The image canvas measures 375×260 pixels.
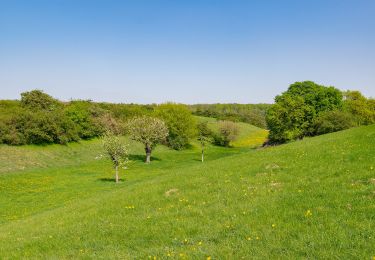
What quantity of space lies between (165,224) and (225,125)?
12288 centimetres

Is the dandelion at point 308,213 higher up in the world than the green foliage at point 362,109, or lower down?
lower down

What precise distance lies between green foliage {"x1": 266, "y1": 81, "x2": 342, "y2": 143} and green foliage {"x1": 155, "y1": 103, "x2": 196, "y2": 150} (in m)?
27.3

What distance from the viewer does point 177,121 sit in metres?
107

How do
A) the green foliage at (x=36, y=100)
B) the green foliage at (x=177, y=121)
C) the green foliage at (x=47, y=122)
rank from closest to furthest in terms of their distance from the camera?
the green foliage at (x=47, y=122) → the green foliage at (x=177, y=121) → the green foliage at (x=36, y=100)

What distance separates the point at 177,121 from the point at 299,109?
125 feet

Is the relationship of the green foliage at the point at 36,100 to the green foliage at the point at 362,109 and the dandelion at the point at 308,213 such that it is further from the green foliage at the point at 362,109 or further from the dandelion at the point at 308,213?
the dandelion at the point at 308,213

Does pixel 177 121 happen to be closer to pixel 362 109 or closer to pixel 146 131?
pixel 146 131

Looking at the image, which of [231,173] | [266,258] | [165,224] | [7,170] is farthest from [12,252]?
[7,170]

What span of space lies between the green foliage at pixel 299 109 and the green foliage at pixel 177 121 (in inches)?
1074

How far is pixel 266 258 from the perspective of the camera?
9.79 meters

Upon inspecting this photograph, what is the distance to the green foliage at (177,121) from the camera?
106125 mm

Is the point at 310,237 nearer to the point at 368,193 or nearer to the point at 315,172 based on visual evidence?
the point at 368,193

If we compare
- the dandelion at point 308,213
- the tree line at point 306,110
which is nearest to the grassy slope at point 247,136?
the tree line at point 306,110

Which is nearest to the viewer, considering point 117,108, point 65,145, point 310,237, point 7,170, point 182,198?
point 310,237
